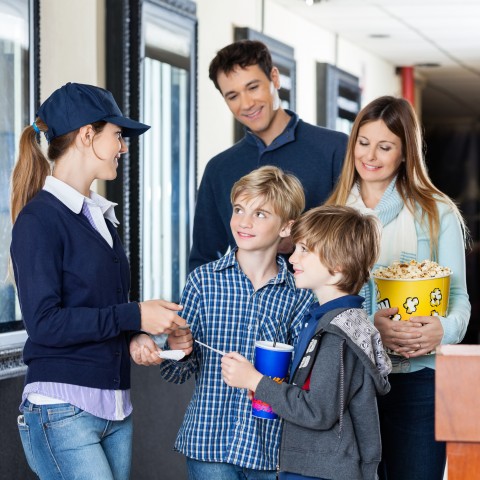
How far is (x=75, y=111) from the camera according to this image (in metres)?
2.10

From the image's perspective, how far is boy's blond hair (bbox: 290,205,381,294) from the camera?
6.84 ft

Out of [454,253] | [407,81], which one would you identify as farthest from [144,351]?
[407,81]

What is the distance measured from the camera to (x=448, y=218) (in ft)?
7.80

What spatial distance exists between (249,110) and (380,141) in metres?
0.61

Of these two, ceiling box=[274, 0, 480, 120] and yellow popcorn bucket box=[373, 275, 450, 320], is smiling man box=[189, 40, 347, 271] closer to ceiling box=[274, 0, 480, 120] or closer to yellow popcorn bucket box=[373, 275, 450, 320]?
yellow popcorn bucket box=[373, 275, 450, 320]

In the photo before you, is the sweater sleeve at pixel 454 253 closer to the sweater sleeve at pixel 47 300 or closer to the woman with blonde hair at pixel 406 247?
the woman with blonde hair at pixel 406 247

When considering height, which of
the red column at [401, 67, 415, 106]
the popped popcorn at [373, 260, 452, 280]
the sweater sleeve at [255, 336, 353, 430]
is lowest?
the sweater sleeve at [255, 336, 353, 430]

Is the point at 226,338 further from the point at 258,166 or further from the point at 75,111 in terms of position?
the point at 258,166

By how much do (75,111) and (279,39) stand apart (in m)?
3.78

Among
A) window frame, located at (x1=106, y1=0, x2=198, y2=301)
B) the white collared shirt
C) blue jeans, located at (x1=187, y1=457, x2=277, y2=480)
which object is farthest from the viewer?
window frame, located at (x1=106, y1=0, x2=198, y2=301)

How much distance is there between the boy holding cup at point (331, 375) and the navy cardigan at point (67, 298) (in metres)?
0.26

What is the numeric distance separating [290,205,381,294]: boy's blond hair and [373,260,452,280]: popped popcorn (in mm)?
119

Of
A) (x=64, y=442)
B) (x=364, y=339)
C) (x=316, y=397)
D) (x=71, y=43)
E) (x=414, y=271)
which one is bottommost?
(x=64, y=442)

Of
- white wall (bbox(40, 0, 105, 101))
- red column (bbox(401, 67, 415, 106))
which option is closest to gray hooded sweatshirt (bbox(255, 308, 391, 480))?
white wall (bbox(40, 0, 105, 101))
